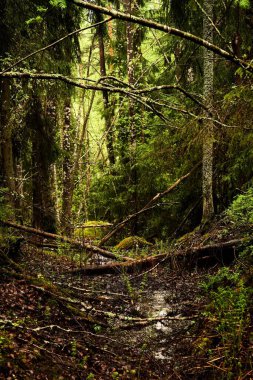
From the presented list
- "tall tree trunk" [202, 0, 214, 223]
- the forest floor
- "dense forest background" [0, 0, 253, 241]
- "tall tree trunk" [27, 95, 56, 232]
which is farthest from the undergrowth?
"tall tree trunk" [27, 95, 56, 232]

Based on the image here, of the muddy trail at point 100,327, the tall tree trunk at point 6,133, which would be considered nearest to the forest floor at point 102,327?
the muddy trail at point 100,327

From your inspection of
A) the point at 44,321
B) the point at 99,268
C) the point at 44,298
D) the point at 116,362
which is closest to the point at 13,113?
the point at 99,268

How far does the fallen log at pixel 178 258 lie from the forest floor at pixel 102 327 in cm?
18

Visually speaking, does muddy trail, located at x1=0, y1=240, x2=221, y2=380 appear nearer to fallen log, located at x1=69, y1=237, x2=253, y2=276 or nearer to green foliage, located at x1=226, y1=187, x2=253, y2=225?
fallen log, located at x1=69, y1=237, x2=253, y2=276

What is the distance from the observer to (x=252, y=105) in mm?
6430

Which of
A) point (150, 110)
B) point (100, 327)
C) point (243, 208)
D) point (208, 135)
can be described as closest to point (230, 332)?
point (100, 327)

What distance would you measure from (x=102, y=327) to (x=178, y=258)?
8.49ft

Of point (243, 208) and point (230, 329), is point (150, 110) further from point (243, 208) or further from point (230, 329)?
point (230, 329)

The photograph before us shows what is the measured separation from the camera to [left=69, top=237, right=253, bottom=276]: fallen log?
6312mm

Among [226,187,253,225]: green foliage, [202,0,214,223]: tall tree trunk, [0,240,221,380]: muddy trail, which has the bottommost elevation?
[0,240,221,380]: muddy trail

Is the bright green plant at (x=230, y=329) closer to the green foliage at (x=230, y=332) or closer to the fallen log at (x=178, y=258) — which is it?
the green foliage at (x=230, y=332)

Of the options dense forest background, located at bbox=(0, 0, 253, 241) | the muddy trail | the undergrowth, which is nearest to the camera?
the undergrowth

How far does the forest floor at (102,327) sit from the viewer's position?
140 inches

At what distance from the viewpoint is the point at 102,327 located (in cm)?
493
